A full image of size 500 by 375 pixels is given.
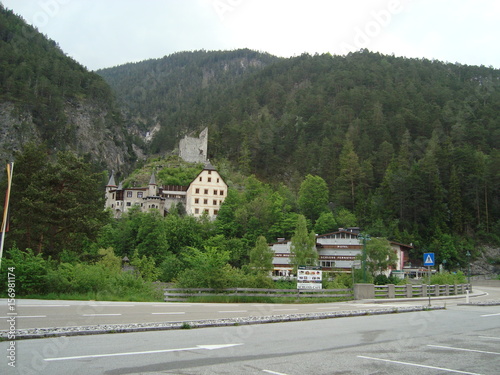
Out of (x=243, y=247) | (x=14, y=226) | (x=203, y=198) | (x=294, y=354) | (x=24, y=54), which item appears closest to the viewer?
(x=294, y=354)

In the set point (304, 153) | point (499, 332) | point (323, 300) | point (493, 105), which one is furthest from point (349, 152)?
point (499, 332)

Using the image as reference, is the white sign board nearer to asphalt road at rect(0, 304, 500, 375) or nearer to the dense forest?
the dense forest

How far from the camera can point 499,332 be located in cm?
1257

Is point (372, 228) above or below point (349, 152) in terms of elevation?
below

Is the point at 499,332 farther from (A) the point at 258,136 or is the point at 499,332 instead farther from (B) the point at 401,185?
(A) the point at 258,136

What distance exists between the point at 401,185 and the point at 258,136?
52062 millimetres

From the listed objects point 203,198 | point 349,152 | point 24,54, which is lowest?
point 203,198

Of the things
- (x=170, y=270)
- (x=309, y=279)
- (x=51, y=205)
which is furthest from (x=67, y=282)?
(x=170, y=270)

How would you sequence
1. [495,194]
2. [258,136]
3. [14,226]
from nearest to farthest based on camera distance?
[14,226] → [495,194] → [258,136]

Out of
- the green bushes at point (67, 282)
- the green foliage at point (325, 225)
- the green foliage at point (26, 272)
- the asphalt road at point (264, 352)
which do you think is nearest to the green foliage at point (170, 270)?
the green bushes at point (67, 282)

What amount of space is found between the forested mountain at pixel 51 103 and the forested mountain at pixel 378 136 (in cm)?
2041

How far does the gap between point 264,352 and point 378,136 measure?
106645mm

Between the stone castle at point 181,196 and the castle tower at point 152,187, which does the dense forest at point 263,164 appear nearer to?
the stone castle at point 181,196

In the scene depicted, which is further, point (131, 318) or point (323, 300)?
point (323, 300)
